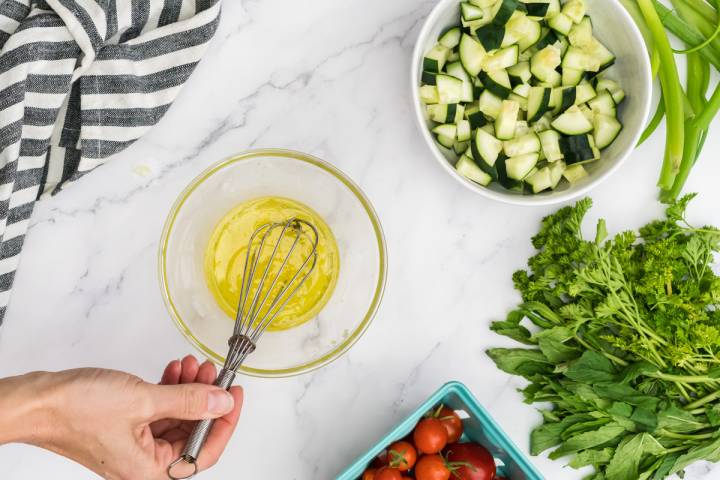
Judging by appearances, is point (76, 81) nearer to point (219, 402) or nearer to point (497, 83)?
point (219, 402)

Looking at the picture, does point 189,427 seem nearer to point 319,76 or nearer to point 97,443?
point 97,443

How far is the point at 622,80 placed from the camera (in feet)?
4.69

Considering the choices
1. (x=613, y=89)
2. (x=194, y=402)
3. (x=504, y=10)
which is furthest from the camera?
(x=613, y=89)

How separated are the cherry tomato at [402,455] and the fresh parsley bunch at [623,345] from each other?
0.26 meters

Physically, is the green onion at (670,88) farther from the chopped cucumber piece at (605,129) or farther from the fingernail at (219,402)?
the fingernail at (219,402)

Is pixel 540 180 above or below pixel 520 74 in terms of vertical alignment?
below

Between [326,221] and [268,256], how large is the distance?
0.14 metres

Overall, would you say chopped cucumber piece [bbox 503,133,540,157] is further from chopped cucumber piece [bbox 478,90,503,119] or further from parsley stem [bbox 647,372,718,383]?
parsley stem [bbox 647,372,718,383]

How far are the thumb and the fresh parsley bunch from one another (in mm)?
615

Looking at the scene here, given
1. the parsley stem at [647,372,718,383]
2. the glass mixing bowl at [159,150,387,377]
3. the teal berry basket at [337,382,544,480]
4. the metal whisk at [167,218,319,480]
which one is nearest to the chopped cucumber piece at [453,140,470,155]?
the glass mixing bowl at [159,150,387,377]

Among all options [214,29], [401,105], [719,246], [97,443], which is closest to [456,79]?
[401,105]

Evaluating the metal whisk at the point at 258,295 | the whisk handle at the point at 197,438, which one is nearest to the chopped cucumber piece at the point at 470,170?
the metal whisk at the point at 258,295

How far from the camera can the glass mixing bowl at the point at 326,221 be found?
1375 millimetres

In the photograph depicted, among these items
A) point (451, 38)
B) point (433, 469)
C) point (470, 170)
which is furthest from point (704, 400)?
point (451, 38)
